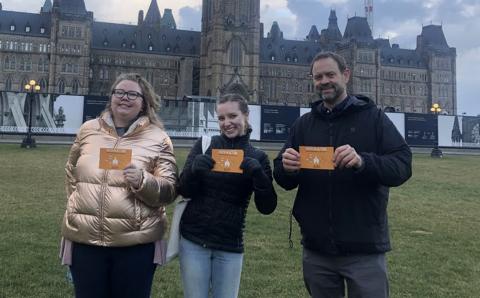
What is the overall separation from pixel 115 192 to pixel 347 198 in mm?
1568

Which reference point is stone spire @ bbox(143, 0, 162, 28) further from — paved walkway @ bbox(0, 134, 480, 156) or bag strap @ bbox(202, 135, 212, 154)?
bag strap @ bbox(202, 135, 212, 154)

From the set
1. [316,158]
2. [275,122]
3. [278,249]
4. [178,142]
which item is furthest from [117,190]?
[275,122]

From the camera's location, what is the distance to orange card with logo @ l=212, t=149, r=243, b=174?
347 cm

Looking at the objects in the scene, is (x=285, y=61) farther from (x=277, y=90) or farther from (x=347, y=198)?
(x=347, y=198)

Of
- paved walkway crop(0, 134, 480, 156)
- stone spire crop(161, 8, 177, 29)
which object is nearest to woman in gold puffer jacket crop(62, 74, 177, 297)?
paved walkway crop(0, 134, 480, 156)

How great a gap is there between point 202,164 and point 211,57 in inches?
2969

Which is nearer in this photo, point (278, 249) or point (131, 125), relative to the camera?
point (131, 125)

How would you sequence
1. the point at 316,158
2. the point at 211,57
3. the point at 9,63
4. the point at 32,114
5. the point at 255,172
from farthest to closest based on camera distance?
1. the point at 211,57
2. the point at 9,63
3. the point at 32,114
4. the point at 255,172
5. the point at 316,158

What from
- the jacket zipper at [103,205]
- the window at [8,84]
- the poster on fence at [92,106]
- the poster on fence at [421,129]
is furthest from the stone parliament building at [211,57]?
the jacket zipper at [103,205]

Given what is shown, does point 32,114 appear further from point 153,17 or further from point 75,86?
point 153,17

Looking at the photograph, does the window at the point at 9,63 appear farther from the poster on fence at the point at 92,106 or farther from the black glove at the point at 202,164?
the black glove at the point at 202,164

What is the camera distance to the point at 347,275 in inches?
128

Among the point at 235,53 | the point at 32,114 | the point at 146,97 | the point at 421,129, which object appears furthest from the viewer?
the point at 235,53

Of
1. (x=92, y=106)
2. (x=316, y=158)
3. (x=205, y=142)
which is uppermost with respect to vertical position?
(x=92, y=106)
